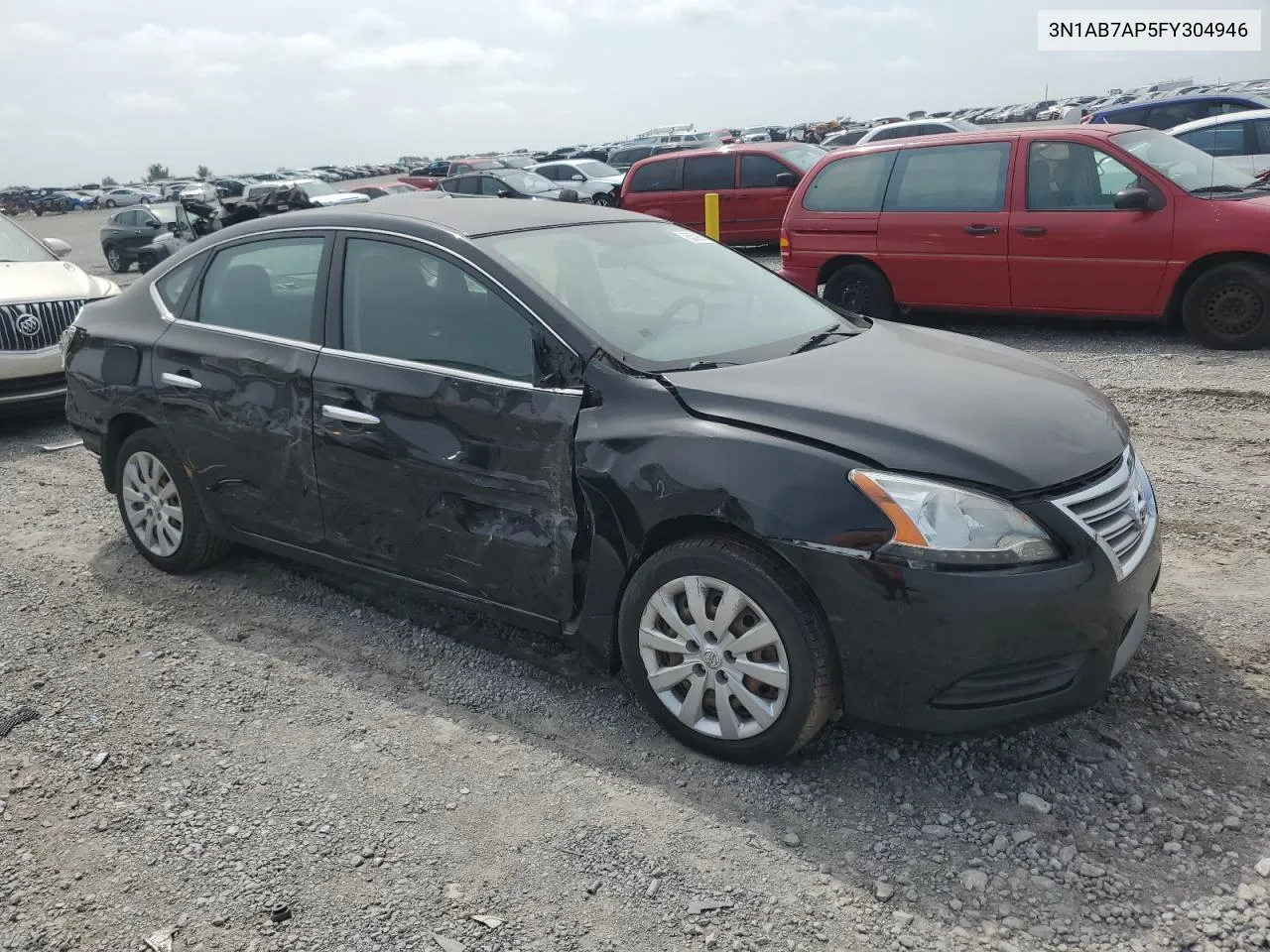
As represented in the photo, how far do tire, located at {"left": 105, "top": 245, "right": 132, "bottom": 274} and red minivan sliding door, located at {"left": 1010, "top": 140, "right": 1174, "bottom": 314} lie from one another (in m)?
19.7

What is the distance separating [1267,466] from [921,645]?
3645mm

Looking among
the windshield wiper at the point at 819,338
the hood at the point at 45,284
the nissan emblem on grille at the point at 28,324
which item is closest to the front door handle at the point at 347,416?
the windshield wiper at the point at 819,338

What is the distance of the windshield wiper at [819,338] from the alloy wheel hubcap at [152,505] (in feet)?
9.25

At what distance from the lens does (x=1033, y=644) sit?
112 inches

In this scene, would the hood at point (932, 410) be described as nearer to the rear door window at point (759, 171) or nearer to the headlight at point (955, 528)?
the headlight at point (955, 528)

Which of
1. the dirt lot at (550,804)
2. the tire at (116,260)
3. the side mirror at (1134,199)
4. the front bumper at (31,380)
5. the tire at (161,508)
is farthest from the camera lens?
the tire at (116,260)

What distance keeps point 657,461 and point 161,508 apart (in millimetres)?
2784

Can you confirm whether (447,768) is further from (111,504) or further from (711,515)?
(111,504)

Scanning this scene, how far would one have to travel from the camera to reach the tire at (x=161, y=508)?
4.73 meters

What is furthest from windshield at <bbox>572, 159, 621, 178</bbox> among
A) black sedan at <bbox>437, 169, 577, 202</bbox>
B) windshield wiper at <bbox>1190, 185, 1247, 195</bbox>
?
windshield wiper at <bbox>1190, 185, 1247, 195</bbox>

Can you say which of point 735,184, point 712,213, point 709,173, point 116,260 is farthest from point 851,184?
point 116,260

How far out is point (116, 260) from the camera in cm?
2269

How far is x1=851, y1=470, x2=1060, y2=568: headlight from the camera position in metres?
2.82

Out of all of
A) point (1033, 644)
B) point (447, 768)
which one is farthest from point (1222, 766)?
point (447, 768)
